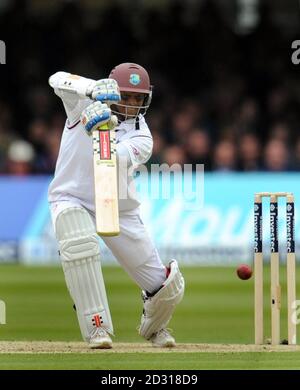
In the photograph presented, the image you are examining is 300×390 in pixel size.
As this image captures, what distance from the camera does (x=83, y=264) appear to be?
9180 millimetres

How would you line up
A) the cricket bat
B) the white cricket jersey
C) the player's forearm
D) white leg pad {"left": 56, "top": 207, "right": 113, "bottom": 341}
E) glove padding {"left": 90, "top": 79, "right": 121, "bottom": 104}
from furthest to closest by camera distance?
the white cricket jersey, white leg pad {"left": 56, "top": 207, "right": 113, "bottom": 341}, the player's forearm, glove padding {"left": 90, "top": 79, "right": 121, "bottom": 104}, the cricket bat

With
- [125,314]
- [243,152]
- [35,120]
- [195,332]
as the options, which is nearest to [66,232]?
[195,332]

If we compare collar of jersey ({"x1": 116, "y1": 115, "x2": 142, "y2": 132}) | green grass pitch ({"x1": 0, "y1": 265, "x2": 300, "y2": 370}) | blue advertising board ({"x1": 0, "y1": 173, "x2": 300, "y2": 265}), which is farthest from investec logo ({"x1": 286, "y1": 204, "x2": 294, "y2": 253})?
blue advertising board ({"x1": 0, "y1": 173, "x2": 300, "y2": 265})

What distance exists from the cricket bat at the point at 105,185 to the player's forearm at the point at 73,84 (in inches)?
11.9

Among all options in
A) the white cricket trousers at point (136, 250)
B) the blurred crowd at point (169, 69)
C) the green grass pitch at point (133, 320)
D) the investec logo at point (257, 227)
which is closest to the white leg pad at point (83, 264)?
the white cricket trousers at point (136, 250)

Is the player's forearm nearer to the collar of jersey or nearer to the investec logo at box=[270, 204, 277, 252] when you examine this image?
the collar of jersey

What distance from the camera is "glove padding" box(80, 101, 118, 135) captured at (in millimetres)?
8773

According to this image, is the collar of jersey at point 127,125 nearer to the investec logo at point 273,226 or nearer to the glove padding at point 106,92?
the glove padding at point 106,92

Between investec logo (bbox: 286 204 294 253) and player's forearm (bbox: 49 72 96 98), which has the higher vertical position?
player's forearm (bbox: 49 72 96 98)

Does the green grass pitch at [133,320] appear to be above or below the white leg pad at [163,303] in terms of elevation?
below

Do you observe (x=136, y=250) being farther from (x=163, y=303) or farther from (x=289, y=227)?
(x=289, y=227)

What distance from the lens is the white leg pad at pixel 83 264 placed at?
9156 mm

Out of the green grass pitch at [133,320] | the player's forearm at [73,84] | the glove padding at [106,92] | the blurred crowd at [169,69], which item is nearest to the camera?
the green grass pitch at [133,320]

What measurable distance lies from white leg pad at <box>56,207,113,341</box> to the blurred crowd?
9686 mm
